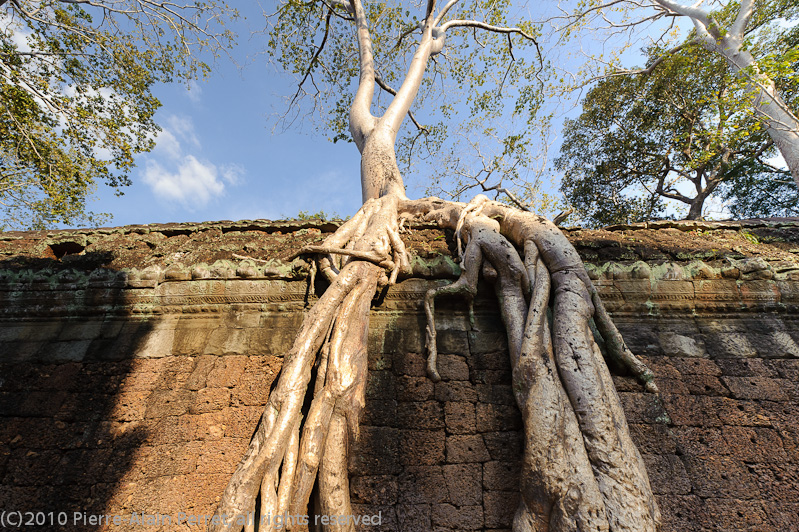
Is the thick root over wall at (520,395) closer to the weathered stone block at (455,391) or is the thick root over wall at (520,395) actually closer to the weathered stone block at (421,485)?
the weathered stone block at (455,391)

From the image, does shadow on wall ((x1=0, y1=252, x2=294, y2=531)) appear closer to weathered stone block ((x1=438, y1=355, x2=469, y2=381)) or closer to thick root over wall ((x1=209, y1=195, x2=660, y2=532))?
thick root over wall ((x1=209, y1=195, x2=660, y2=532))

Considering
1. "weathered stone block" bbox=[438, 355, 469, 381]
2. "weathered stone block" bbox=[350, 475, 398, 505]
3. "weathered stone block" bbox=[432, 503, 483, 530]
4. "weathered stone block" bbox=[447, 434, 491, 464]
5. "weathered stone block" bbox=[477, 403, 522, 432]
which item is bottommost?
"weathered stone block" bbox=[432, 503, 483, 530]

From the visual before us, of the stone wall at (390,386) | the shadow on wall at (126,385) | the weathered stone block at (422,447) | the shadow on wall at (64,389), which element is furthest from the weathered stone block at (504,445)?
the shadow on wall at (64,389)

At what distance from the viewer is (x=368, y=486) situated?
6.10 feet

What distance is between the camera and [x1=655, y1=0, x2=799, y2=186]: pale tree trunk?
498 cm

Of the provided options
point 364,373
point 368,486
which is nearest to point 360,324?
point 364,373

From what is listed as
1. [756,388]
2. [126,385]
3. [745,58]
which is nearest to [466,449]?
[756,388]

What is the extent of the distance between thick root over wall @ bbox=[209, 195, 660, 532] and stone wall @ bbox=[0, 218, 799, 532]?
21 cm

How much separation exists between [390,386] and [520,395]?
79 cm

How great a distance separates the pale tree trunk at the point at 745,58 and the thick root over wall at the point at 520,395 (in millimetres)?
4946

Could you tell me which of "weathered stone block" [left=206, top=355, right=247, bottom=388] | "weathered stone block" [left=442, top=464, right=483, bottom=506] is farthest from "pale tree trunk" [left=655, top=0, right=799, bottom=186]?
"weathered stone block" [left=206, top=355, right=247, bottom=388]

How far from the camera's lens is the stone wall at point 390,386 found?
1874 mm

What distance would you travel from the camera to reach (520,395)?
1960 mm

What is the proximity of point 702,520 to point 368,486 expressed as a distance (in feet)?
5.76
